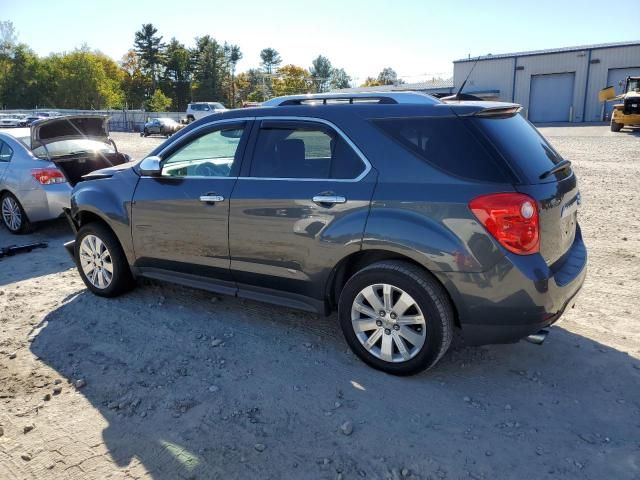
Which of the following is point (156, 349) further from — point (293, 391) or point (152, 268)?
point (293, 391)

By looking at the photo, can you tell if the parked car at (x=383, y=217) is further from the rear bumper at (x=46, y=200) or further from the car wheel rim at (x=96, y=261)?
the rear bumper at (x=46, y=200)

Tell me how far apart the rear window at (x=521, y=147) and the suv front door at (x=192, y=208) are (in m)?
1.90

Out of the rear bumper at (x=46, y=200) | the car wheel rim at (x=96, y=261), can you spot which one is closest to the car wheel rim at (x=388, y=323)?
the car wheel rim at (x=96, y=261)

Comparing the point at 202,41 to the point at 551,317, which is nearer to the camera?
the point at 551,317

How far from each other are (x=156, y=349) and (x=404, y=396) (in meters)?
1.96

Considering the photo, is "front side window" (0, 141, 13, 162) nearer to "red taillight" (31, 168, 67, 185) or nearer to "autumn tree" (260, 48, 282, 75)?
"red taillight" (31, 168, 67, 185)

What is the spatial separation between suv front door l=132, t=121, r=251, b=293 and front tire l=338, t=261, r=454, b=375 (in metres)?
1.19

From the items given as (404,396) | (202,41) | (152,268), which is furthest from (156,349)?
(202,41)

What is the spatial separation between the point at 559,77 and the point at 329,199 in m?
45.7

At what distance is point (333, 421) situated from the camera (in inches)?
124

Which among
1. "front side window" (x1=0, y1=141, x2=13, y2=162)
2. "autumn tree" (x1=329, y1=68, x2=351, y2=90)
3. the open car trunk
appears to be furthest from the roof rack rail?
"autumn tree" (x1=329, y1=68, x2=351, y2=90)

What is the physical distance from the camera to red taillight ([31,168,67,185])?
289 inches

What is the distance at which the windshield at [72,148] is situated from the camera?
7.64 metres

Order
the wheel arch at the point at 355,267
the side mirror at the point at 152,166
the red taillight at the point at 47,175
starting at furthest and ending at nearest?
the red taillight at the point at 47,175
the side mirror at the point at 152,166
the wheel arch at the point at 355,267
